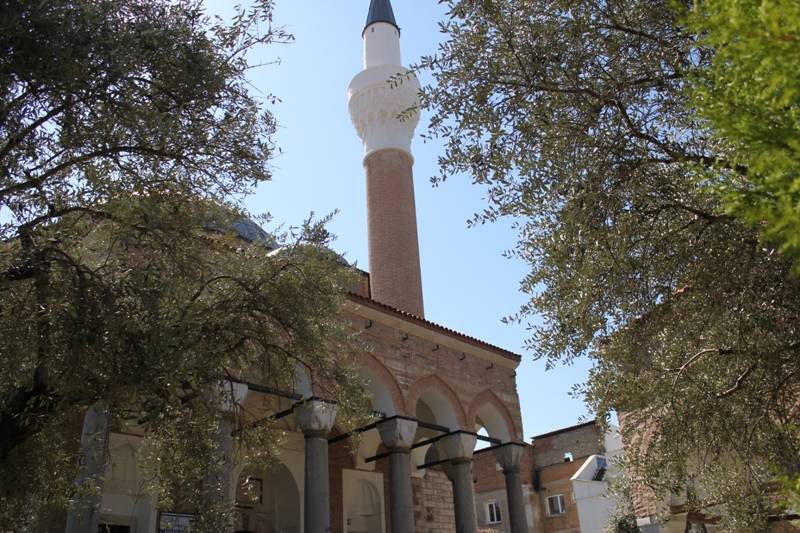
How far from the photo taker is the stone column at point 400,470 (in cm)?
1041

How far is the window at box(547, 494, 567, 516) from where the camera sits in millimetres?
24906

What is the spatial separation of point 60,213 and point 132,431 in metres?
6.44

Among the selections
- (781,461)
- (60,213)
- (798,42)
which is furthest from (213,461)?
(798,42)

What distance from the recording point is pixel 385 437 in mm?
11062

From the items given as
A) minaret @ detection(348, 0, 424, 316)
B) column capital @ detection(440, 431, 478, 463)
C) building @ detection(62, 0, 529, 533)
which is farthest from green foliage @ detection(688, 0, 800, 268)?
minaret @ detection(348, 0, 424, 316)

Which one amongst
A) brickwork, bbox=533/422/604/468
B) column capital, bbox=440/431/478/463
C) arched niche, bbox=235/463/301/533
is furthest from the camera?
brickwork, bbox=533/422/604/468

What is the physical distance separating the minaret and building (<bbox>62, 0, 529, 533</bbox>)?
0.13 ft

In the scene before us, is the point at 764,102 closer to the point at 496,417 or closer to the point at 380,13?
the point at 496,417

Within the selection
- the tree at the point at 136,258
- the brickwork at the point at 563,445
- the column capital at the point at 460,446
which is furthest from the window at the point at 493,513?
the tree at the point at 136,258

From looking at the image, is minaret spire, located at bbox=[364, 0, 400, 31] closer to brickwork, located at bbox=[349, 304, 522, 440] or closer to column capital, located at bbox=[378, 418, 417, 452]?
brickwork, located at bbox=[349, 304, 522, 440]

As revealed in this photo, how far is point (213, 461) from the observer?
6016mm

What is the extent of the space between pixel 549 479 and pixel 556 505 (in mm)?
922

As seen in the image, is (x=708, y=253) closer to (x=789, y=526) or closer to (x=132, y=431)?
(x=789, y=526)

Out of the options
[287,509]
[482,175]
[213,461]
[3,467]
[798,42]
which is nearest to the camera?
[798,42]
